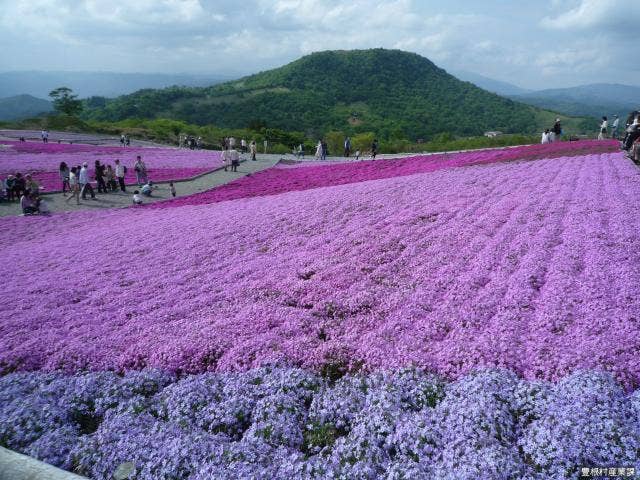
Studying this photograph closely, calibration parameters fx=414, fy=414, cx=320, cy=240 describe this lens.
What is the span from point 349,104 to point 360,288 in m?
162

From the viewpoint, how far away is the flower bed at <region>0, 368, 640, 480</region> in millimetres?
4957

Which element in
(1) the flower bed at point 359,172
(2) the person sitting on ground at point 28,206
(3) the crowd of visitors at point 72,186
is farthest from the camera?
(1) the flower bed at point 359,172

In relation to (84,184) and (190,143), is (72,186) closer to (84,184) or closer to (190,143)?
(84,184)

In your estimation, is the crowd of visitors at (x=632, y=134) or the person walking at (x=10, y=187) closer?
the crowd of visitors at (x=632, y=134)

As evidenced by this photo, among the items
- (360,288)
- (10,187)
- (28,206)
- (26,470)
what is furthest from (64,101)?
(26,470)

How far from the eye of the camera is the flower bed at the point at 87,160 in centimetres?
3353

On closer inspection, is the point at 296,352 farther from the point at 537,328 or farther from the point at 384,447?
the point at 537,328

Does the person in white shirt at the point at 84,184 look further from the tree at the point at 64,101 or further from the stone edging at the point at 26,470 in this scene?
the tree at the point at 64,101

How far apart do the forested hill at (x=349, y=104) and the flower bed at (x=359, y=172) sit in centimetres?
7052

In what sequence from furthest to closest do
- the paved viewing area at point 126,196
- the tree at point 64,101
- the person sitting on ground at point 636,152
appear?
the tree at point 64,101 < the paved viewing area at point 126,196 < the person sitting on ground at point 636,152

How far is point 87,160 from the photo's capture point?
137ft

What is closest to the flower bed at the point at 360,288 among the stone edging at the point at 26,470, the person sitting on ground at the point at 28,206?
the stone edging at the point at 26,470

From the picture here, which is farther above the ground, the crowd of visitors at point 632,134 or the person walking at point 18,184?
the crowd of visitors at point 632,134

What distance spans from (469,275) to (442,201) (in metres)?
7.72
